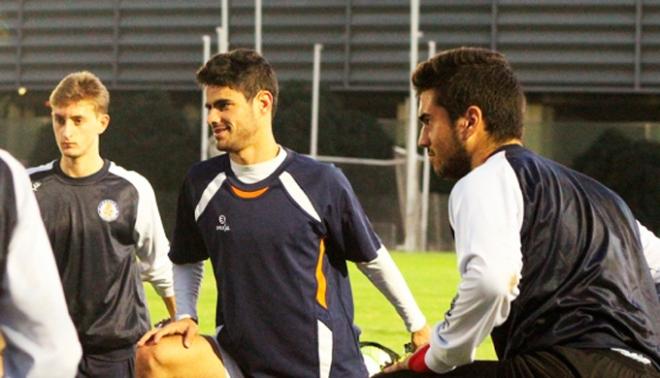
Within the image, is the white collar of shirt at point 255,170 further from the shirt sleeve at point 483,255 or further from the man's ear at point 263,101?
the shirt sleeve at point 483,255

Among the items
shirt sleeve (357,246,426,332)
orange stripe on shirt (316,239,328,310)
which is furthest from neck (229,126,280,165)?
shirt sleeve (357,246,426,332)

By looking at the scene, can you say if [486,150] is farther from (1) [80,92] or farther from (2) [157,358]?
(1) [80,92]

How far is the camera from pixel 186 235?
18.9 feet

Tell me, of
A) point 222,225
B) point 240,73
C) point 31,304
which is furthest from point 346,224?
point 31,304

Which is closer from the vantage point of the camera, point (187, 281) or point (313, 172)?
point (313, 172)

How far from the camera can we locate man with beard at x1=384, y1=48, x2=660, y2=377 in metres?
3.97

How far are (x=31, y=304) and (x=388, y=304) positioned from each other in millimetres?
14656

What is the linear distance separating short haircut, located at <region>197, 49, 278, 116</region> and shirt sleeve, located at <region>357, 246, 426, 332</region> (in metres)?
0.78

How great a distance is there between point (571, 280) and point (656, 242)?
2.81ft

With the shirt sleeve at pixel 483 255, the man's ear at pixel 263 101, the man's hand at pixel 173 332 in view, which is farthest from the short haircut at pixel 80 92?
the shirt sleeve at pixel 483 255

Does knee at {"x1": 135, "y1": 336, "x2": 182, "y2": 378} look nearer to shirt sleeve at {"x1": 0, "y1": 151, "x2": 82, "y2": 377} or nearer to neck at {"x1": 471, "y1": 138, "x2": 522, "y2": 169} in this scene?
neck at {"x1": 471, "y1": 138, "x2": 522, "y2": 169}

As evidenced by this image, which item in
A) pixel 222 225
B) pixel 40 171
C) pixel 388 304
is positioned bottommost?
pixel 388 304

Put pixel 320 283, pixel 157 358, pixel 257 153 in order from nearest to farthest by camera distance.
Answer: pixel 157 358, pixel 320 283, pixel 257 153

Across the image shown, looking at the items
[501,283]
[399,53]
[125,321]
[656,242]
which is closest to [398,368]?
[501,283]
